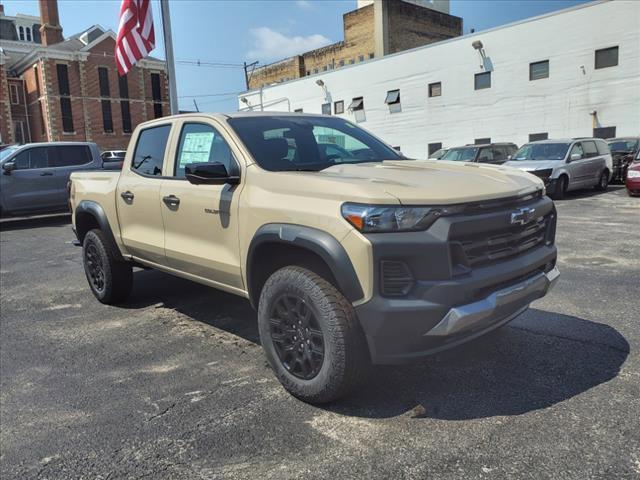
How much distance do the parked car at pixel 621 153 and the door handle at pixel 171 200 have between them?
A: 57.8 ft

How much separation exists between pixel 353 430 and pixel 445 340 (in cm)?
72

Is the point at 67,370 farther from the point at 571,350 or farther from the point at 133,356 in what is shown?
the point at 571,350

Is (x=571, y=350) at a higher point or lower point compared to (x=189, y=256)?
lower

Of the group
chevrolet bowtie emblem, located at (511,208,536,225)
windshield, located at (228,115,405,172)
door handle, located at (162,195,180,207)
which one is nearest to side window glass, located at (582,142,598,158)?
windshield, located at (228,115,405,172)

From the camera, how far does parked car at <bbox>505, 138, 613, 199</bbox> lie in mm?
14039

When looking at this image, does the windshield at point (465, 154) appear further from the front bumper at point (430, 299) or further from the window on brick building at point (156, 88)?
the window on brick building at point (156, 88)

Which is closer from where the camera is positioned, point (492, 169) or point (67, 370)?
point (492, 169)

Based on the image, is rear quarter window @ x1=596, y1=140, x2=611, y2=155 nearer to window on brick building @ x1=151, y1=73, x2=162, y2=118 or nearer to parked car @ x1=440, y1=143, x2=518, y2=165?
parked car @ x1=440, y1=143, x2=518, y2=165

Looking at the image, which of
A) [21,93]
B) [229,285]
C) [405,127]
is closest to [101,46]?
[21,93]

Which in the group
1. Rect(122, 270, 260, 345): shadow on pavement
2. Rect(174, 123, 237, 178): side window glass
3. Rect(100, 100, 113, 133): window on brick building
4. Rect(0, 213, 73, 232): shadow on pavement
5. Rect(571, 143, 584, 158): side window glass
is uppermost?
Rect(100, 100, 113, 133): window on brick building

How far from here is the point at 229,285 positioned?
3904mm

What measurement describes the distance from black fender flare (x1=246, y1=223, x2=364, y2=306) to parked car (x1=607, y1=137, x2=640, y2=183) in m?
17.9

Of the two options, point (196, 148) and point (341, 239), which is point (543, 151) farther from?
point (341, 239)

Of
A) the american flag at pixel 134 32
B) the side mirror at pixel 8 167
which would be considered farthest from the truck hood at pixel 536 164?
the side mirror at pixel 8 167
